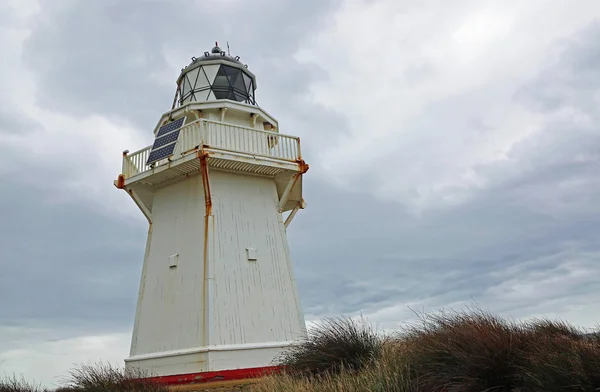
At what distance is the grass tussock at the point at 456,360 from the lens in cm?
503

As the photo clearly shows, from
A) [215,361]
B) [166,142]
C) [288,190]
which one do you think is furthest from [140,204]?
[215,361]

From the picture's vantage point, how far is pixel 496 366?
5.72 meters

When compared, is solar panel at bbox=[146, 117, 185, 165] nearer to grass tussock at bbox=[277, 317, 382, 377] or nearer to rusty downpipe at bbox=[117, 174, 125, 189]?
rusty downpipe at bbox=[117, 174, 125, 189]

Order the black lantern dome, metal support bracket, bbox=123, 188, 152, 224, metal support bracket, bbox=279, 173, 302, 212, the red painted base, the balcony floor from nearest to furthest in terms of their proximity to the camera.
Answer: the red painted base → the balcony floor → metal support bracket, bbox=279, 173, 302, 212 → metal support bracket, bbox=123, 188, 152, 224 → the black lantern dome

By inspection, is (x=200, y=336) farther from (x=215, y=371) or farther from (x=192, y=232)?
(x=192, y=232)

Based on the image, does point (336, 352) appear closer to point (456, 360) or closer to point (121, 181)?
point (456, 360)

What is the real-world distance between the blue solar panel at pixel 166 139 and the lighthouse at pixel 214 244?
37 millimetres

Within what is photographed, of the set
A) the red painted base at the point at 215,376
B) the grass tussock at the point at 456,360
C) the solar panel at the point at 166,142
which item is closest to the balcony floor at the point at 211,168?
the solar panel at the point at 166,142

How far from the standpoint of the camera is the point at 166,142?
13586 millimetres

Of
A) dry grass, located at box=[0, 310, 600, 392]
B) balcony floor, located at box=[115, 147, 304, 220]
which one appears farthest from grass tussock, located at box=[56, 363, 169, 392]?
balcony floor, located at box=[115, 147, 304, 220]

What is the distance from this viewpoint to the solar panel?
1334 cm

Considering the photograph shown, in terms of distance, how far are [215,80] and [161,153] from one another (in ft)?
11.0

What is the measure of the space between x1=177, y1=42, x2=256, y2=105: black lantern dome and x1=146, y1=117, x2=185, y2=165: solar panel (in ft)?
4.98

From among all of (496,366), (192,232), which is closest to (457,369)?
(496,366)
